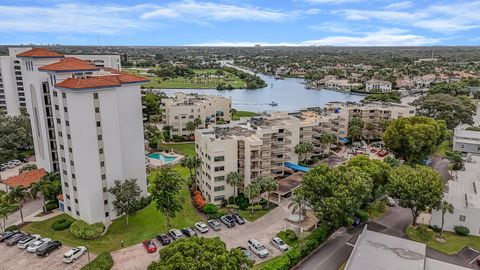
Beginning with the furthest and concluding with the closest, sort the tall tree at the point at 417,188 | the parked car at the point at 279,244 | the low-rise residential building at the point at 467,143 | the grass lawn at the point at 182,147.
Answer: the grass lawn at the point at 182,147 < the low-rise residential building at the point at 467,143 < the tall tree at the point at 417,188 < the parked car at the point at 279,244

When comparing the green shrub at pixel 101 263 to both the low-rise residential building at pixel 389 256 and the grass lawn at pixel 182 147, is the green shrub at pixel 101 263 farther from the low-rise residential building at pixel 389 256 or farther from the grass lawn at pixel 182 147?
the grass lawn at pixel 182 147

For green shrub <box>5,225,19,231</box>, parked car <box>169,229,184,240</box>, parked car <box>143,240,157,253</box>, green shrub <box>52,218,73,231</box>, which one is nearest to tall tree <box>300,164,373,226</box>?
parked car <box>169,229,184,240</box>

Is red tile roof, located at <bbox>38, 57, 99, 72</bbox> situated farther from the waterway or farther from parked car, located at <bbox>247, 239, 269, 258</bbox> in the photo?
the waterway

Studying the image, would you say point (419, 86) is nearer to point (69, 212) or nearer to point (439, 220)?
point (439, 220)

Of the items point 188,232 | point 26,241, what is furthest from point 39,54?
point 188,232

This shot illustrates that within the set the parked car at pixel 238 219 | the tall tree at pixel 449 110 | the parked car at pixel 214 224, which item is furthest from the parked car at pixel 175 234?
the tall tree at pixel 449 110

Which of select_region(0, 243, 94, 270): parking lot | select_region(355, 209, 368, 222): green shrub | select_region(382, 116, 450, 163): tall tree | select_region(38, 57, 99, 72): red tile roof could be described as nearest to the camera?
select_region(0, 243, 94, 270): parking lot
